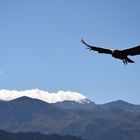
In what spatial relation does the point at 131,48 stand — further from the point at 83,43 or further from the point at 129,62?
the point at 83,43

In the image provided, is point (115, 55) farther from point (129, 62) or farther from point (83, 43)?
point (83, 43)

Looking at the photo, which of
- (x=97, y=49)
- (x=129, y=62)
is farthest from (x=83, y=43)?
(x=129, y=62)

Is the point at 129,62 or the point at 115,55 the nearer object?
the point at 115,55

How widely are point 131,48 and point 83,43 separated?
5.28ft

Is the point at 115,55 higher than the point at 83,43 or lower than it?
lower

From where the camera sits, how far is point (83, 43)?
9.58m

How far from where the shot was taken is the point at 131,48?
8289 millimetres

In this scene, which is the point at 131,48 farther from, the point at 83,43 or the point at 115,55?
the point at 83,43

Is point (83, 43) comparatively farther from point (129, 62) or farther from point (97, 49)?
point (129, 62)

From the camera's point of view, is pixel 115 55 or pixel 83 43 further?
pixel 83 43

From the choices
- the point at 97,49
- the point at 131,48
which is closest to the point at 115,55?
the point at 131,48

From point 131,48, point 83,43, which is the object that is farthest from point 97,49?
point 131,48

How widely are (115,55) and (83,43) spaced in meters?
1.39

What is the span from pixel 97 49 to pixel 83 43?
1.51ft
